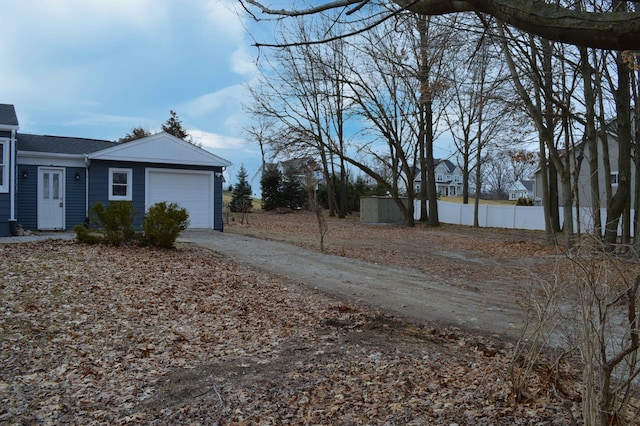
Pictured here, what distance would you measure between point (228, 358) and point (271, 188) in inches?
1297

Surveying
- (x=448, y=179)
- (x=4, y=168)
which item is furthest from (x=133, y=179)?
(x=448, y=179)

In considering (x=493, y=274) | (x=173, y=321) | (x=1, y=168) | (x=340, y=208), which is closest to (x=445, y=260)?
(x=493, y=274)

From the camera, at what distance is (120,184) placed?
667 inches

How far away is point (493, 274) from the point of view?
38.2 ft

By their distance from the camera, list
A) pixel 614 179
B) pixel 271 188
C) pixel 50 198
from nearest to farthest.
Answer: pixel 50 198 < pixel 614 179 < pixel 271 188

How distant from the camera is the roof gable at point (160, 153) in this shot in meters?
16.5

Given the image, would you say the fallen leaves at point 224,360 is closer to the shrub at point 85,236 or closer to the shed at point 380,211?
the shrub at point 85,236

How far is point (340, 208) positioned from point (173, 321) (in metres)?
28.7

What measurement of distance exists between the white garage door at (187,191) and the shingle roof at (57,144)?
7.61 ft

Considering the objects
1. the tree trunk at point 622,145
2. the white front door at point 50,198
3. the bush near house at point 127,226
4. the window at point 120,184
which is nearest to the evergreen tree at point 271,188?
the window at point 120,184

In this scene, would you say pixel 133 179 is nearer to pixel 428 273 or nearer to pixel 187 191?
pixel 187 191

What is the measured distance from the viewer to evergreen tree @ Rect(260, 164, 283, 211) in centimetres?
3756

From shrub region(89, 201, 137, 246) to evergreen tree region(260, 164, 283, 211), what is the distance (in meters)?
25.8

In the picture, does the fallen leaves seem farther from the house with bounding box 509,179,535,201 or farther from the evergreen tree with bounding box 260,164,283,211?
the house with bounding box 509,179,535,201
